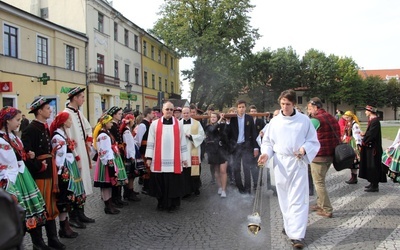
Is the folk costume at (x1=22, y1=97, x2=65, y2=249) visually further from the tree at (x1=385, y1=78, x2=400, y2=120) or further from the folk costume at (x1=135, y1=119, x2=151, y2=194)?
the tree at (x1=385, y1=78, x2=400, y2=120)

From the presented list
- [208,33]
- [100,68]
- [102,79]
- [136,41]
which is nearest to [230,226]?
[102,79]

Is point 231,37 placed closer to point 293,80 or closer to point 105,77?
point 105,77

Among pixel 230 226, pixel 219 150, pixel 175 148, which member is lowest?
pixel 230 226

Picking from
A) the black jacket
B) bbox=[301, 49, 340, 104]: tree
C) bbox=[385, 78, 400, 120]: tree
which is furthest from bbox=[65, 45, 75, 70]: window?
bbox=[385, 78, 400, 120]: tree

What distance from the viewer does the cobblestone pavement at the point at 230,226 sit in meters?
4.56

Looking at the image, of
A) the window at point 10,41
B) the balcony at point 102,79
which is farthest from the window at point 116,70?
the window at point 10,41

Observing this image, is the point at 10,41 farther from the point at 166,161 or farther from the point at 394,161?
the point at 394,161

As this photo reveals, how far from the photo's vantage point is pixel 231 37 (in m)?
37.6

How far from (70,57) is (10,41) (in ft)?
18.5

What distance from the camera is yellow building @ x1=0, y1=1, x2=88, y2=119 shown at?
1925cm

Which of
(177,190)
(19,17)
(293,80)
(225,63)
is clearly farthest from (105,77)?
(293,80)

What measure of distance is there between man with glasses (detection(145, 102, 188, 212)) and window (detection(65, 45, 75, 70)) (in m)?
20.4

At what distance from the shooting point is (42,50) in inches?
883

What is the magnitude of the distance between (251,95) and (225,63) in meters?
14.6
